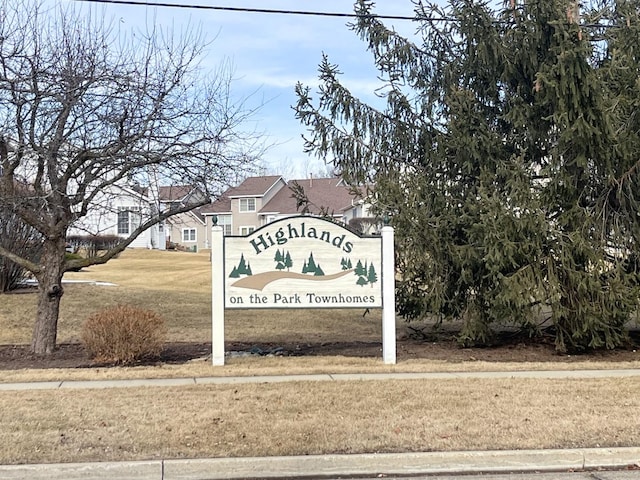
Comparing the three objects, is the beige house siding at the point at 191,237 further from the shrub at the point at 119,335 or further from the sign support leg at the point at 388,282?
the sign support leg at the point at 388,282

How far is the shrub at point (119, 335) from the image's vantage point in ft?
36.5

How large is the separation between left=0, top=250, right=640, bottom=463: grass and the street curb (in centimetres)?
18

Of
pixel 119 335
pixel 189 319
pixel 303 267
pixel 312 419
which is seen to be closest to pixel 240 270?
pixel 303 267

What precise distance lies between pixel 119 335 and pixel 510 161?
25.2 ft

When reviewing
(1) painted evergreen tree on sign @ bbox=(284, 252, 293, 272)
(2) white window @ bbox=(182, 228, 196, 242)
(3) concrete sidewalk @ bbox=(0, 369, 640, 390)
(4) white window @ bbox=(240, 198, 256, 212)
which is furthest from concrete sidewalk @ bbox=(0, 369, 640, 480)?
(2) white window @ bbox=(182, 228, 196, 242)

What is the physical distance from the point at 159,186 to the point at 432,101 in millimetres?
6118

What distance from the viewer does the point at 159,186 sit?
485 inches

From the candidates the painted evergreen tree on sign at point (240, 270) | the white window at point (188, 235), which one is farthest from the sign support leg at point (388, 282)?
the white window at point (188, 235)

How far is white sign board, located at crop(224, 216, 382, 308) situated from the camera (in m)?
11.3

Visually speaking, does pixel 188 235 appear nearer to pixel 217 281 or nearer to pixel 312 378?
pixel 217 281

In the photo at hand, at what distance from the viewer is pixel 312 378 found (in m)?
9.45

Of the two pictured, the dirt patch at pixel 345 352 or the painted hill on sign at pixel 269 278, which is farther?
the dirt patch at pixel 345 352

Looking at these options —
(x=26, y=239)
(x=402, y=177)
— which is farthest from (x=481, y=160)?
(x=26, y=239)

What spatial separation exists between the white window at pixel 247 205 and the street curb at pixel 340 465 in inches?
2063
